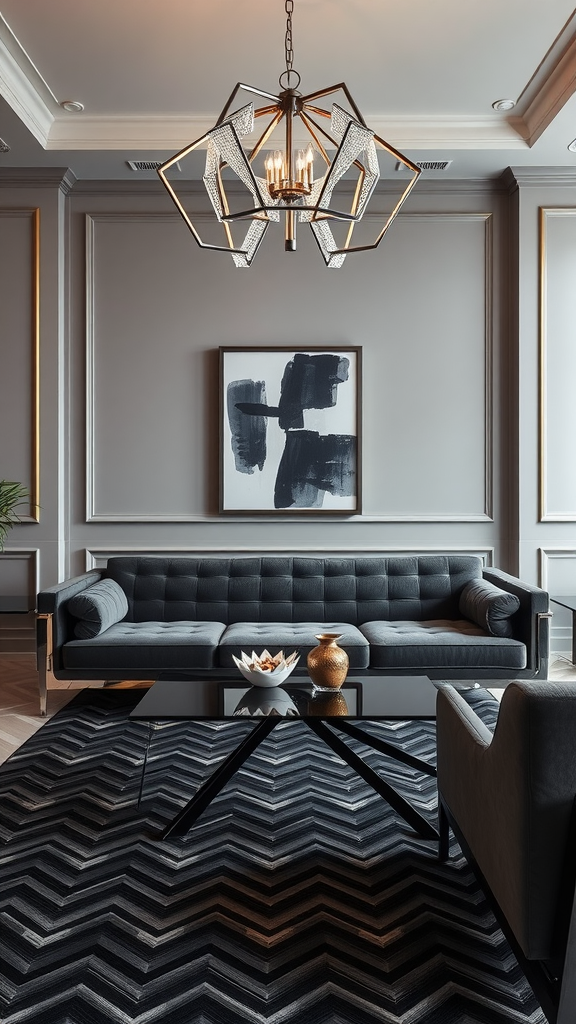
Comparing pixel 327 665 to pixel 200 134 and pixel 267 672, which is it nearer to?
pixel 267 672

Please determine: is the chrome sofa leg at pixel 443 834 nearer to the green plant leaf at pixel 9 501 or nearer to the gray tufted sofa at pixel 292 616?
the gray tufted sofa at pixel 292 616

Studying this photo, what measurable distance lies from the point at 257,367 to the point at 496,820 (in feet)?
11.0

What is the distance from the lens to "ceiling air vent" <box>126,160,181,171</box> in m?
4.17

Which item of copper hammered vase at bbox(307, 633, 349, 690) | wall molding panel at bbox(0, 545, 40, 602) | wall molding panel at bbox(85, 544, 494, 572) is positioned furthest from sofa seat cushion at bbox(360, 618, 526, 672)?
wall molding panel at bbox(0, 545, 40, 602)

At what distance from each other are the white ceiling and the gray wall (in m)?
0.40

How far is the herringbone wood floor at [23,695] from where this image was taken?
3232mm

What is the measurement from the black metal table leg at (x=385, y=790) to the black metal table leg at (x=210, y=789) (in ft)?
0.49

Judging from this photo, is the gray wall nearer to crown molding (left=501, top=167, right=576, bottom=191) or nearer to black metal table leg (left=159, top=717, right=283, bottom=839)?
crown molding (left=501, top=167, right=576, bottom=191)

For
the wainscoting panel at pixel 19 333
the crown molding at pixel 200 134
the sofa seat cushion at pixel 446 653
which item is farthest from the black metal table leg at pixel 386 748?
the crown molding at pixel 200 134

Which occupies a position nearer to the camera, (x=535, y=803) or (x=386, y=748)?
(x=535, y=803)

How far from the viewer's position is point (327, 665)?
2.52m

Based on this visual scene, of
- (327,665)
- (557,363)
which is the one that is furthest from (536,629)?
(557,363)

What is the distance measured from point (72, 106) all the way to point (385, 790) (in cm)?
368

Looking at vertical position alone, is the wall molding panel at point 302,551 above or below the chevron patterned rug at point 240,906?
above
